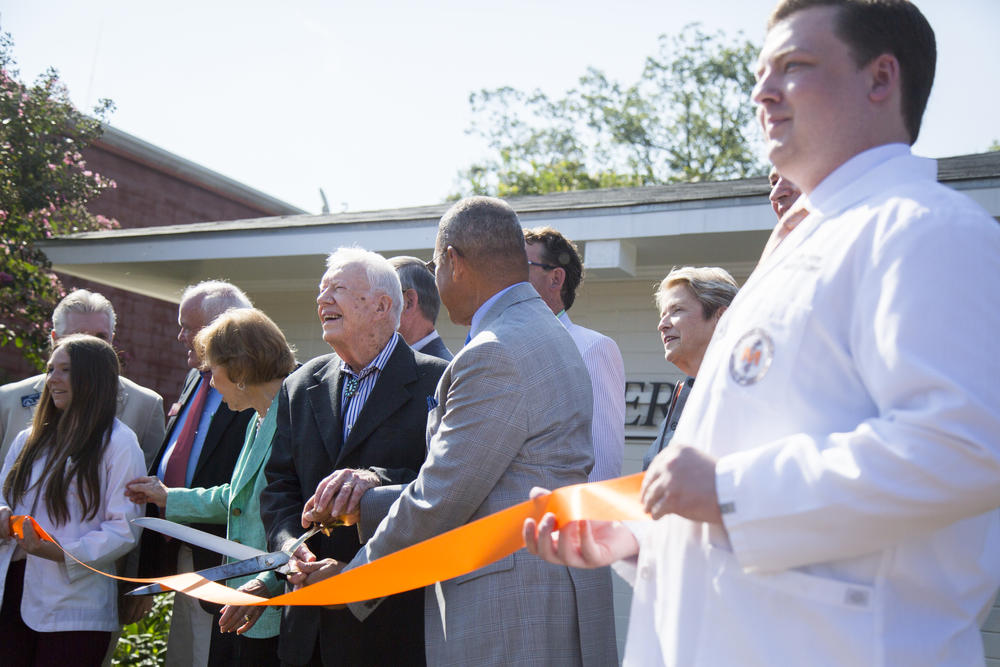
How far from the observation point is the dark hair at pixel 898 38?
74.4 inches

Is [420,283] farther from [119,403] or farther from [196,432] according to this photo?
[119,403]

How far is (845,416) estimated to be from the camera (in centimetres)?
171

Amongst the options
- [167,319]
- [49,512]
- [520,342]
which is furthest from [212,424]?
[167,319]

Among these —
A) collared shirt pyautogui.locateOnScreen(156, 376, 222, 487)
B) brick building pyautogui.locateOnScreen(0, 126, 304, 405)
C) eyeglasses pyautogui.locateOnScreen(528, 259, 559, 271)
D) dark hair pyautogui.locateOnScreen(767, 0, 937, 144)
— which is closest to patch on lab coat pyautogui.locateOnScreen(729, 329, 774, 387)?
dark hair pyautogui.locateOnScreen(767, 0, 937, 144)

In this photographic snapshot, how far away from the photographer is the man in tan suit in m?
6.16

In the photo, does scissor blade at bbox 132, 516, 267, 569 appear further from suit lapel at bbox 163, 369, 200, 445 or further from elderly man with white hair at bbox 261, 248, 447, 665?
suit lapel at bbox 163, 369, 200, 445

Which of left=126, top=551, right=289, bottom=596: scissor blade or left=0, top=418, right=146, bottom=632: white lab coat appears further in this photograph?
left=0, top=418, right=146, bottom=632: white lab coat

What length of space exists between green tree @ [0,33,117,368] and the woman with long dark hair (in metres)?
5.88

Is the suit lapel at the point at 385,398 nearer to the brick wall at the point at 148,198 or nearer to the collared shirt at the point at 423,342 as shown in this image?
the collared shirt at the point at 423,342

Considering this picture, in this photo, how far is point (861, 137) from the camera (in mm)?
1899

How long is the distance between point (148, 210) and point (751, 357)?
61.7 feet

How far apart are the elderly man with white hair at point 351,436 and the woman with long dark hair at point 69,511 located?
56.3 inches

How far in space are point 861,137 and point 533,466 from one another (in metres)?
1.64

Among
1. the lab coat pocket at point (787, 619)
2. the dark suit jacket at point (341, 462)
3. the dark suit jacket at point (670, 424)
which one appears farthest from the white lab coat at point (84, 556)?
the lab coat pocket at point (787, 619)
